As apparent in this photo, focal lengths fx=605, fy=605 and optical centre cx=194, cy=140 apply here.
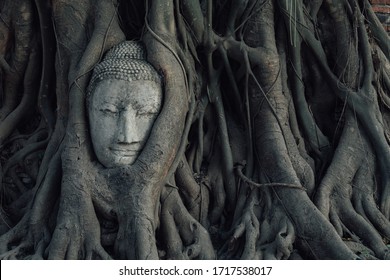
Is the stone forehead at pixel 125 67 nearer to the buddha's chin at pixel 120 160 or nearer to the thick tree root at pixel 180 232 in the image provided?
the buddha's chin at pixel 120 160

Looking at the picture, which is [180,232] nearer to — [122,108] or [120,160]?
[120,160]

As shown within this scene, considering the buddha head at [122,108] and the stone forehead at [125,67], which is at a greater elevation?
the stone forehead at [125,67]

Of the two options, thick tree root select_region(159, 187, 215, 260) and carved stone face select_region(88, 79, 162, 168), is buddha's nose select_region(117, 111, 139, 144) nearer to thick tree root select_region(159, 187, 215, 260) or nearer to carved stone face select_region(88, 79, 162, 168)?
carved stone face select_region(88, 79, 162, 168)

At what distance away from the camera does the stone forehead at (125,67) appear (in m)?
3.72

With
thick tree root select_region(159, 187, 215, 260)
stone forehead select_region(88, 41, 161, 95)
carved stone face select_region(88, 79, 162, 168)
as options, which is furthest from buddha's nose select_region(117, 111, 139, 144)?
thick tree root select_region(159, 187, 215, 260)

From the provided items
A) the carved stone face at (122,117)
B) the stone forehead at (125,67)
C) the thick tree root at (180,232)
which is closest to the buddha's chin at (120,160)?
the carved stone face at (122,117)

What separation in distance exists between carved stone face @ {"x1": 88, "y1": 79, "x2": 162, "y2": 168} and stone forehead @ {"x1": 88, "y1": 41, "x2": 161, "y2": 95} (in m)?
0.03

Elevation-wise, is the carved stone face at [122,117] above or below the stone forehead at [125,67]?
below

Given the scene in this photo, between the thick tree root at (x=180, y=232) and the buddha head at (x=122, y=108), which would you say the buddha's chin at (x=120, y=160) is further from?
the thick tree root at (x=180, y=232)

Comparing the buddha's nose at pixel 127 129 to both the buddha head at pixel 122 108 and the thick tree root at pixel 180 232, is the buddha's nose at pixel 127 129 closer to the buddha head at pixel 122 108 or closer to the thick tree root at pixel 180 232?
the buddha head at pixel 122 108

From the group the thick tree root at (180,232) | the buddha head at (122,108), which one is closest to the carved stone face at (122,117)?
the buddha head at (122,108)

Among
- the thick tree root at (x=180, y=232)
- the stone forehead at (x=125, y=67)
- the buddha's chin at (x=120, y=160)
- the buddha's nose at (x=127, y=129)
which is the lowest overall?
the thick tree root at (x=180, y=232)

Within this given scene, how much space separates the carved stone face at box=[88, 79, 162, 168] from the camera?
3676mm

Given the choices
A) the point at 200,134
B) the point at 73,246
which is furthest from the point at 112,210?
the point at 200,134
